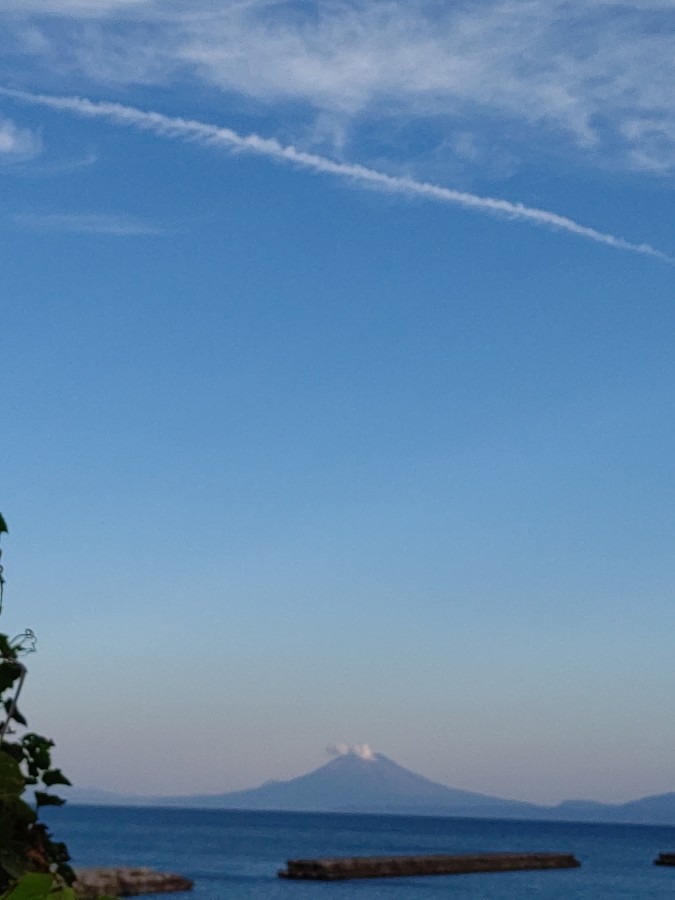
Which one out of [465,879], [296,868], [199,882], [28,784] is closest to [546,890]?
[465,879]

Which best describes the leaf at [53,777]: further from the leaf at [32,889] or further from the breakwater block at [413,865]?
the breakwater block at [413,865]

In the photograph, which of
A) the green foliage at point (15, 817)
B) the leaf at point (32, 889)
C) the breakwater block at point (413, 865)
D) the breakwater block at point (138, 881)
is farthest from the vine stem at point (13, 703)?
the breakwater block at point (413, 865)

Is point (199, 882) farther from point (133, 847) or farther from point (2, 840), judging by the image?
point (2, 840)

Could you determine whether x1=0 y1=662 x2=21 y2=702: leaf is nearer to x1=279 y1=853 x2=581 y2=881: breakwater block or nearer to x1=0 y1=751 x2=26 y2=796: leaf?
x1=0 y1=751 x2=26 y2=796: leaf

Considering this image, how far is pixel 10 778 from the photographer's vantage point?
331 cm

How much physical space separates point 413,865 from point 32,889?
13294 cm

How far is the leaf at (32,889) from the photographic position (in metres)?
1.83

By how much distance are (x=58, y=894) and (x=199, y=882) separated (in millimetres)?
119898

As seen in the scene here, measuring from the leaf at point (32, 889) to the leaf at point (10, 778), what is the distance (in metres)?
1.45

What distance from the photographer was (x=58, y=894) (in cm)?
190

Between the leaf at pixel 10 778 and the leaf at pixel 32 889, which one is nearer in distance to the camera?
the leaf at pixel 32 889

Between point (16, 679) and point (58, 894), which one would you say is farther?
point (16, 679)

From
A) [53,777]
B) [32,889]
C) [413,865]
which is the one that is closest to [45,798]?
[53,777]

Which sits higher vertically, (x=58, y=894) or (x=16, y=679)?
(x=16, y=679)
